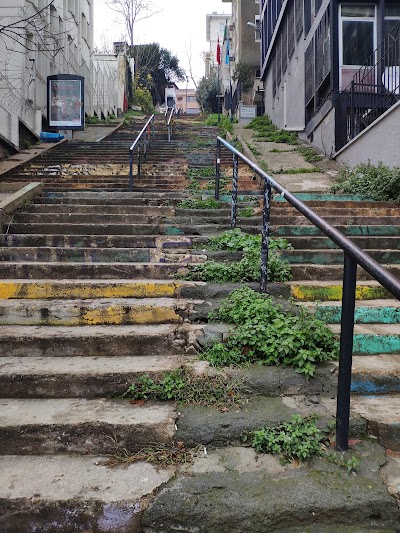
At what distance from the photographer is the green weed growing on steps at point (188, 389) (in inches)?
95.7

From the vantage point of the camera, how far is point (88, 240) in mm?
4695

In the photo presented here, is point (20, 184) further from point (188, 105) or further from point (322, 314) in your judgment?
point (188, 105)

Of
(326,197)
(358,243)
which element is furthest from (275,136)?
(358,243)

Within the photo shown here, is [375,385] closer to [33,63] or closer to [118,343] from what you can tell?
[118,343]

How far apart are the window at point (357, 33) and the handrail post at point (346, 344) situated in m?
10.9

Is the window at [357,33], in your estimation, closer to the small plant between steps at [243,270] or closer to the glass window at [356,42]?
the glass window at [356,42]

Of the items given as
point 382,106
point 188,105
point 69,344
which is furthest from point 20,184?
point 188,105

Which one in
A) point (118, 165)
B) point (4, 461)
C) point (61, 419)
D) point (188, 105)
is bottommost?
point (4, 461)

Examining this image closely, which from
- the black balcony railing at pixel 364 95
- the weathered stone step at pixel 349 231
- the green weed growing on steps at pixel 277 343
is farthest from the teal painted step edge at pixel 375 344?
the black balcony railing at pixel 364 95

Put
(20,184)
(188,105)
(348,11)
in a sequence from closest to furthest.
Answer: (20,184) → (348,11) → (188,105)

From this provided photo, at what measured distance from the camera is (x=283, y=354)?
2646 mm

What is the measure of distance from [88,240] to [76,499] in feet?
10.5

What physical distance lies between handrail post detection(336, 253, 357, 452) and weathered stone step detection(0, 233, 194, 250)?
2.68 metres

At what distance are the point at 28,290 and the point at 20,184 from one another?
4114mm
